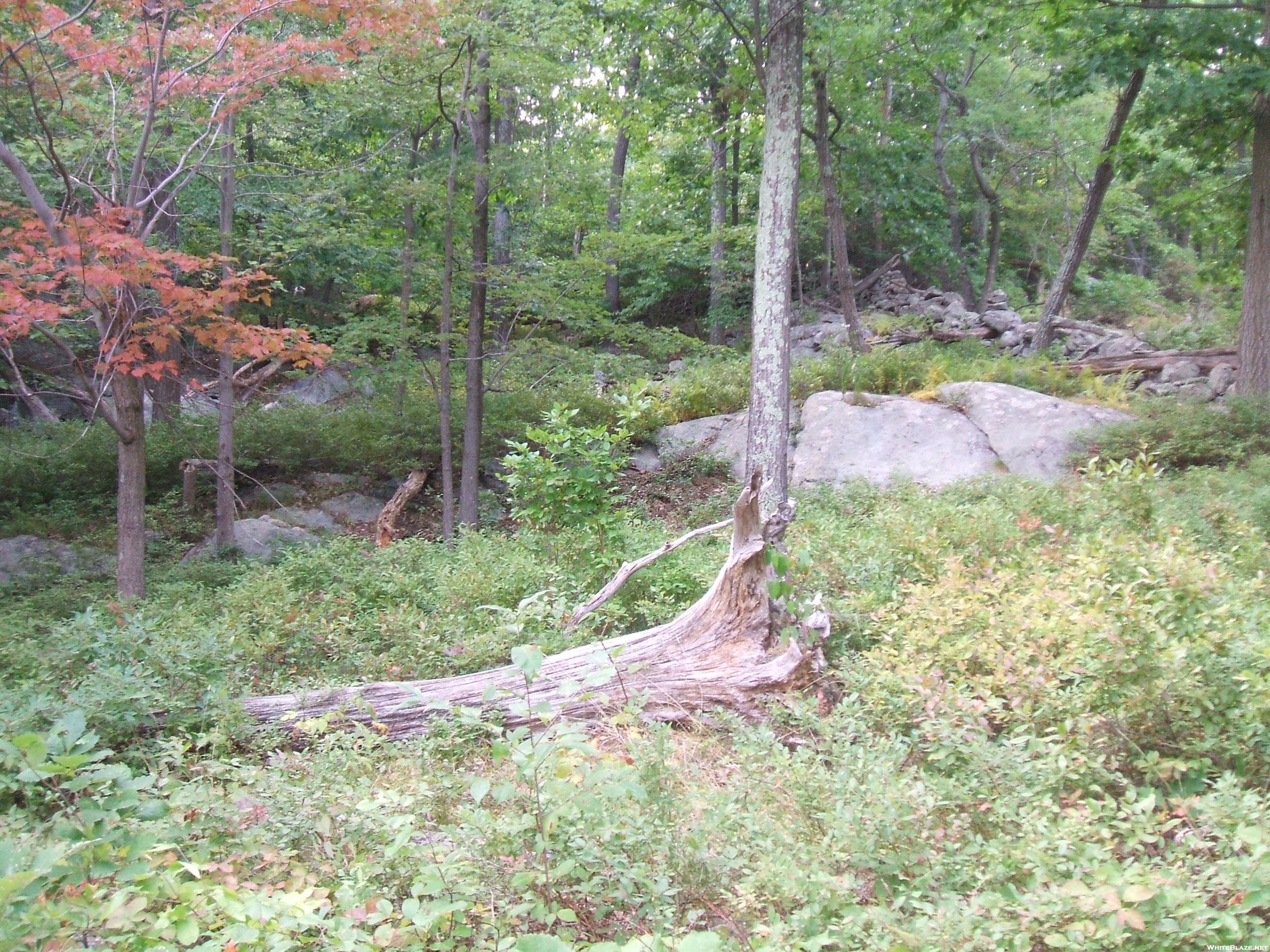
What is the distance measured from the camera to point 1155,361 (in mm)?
11500

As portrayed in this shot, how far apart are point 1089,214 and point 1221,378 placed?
3.00 m

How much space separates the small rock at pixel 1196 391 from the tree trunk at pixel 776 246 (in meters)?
5.65

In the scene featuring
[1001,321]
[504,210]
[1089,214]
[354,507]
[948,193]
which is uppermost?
[948,193]

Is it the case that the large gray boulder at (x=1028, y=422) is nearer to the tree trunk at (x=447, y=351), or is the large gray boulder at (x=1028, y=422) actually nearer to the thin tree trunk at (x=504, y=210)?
the thin tree trunk at (x=504, y=210)

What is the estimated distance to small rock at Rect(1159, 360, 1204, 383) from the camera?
36.5 feet

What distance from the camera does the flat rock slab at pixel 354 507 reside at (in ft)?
37.5

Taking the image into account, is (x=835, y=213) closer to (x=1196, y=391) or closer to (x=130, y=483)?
(x=1196, y=391)

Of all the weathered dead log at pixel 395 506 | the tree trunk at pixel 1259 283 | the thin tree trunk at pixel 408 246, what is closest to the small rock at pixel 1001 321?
the tree trunk at pixel 1259 283

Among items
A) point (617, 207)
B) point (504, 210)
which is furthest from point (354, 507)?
point (617, 207)

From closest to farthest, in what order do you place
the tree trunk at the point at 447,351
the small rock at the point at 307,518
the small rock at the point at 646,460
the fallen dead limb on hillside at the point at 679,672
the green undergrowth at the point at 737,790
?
the green undergrowth at the point at 737,790
the fallen dead limb on hillside at the point at 679,672
the tree trunk at the point at 447,351
the small rock at the point at 307,518
the small rock at the point at 646,460

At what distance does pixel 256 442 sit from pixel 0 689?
8072 millimetres

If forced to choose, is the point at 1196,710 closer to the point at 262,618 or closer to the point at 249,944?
the point at 249,944

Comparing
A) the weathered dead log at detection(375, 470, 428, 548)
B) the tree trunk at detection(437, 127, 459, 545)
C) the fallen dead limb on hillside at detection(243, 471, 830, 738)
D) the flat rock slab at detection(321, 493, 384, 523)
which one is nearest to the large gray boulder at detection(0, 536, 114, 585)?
the flat rock slab at detection(321, 493, 384, 523)

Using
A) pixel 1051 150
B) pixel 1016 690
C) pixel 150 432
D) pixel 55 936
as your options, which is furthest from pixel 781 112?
pixel 1051 150
